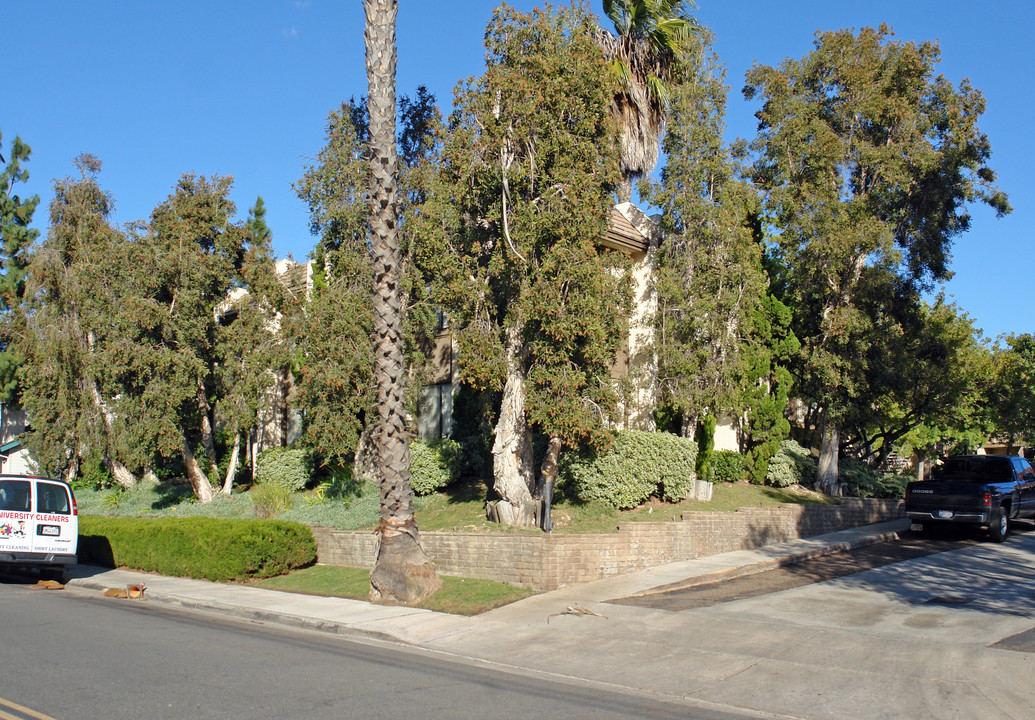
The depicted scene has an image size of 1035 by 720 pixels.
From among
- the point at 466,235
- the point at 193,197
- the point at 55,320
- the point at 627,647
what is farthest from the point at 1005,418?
the point at 55,320

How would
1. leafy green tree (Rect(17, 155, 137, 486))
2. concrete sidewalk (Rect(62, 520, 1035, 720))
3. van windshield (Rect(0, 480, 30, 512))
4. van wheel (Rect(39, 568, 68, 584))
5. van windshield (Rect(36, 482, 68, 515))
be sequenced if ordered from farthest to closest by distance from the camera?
leafy green tree (Rect(17, 155, 137, 486)) → van wheel (Rect(39, 568, 68, 584)) → van windshield (Rect(36, 482, 68, 515)) → van windshield (Rect(0, 480, 30, 512)) → concrete sidewalk (Rect(62, 520, 1035, 720))

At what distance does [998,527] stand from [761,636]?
10.3 m

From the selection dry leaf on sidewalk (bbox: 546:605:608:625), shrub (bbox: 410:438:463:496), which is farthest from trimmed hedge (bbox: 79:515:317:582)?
dry leaf on sidewalk (bbox: 546:605:608:625)

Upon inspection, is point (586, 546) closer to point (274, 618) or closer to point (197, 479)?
point (274, 618)

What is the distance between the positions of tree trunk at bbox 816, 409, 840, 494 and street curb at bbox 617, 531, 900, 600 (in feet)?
10.5

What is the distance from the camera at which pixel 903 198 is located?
2059 cm

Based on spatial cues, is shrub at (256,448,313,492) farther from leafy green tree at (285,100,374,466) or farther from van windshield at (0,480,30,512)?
van windshield at (0,480,30,512)

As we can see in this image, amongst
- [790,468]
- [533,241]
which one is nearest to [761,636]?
[533,241]

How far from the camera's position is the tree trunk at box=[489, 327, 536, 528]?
50.9 feet

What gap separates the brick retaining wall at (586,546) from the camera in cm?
1269

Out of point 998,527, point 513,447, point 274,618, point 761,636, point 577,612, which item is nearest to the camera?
point 761,636

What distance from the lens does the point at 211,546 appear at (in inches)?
592

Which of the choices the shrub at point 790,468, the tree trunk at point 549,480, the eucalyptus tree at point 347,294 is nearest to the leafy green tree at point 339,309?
the eucalyptus tree at point 347,294

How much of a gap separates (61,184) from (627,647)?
23190 millimetres
